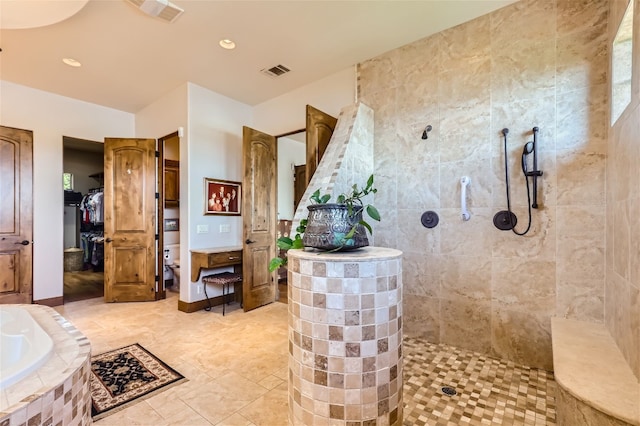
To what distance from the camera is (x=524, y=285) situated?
7.59 feet

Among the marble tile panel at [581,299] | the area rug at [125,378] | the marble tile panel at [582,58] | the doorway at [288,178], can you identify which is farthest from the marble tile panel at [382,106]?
the area rug at [125,378]

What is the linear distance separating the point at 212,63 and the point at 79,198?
5.43 meters

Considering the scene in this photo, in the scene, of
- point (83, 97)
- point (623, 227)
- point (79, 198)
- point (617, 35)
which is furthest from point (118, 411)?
point (79, 198)

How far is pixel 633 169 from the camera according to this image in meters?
1.44

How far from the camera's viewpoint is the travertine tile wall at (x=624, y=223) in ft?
4.52

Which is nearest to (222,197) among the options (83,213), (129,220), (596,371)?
(129,220)

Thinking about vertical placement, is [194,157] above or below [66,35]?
below

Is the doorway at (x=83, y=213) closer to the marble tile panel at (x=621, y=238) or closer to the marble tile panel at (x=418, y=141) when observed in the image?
the marble tile panel at (x=418, y=141)

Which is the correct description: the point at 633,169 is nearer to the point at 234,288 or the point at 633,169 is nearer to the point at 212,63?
the point at 212,63

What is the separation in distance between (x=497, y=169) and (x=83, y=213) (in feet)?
25.2

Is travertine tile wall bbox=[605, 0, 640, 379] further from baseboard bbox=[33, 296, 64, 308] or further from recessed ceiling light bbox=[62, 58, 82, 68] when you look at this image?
baseboard bbox=[33, 296, 64, 308]

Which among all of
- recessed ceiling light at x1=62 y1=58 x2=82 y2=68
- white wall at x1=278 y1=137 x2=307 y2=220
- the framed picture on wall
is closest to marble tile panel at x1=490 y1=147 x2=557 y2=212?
the framed picture on wall

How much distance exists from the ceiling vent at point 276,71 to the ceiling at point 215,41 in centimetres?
6

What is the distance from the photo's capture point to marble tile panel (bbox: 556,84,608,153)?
6.71ft
